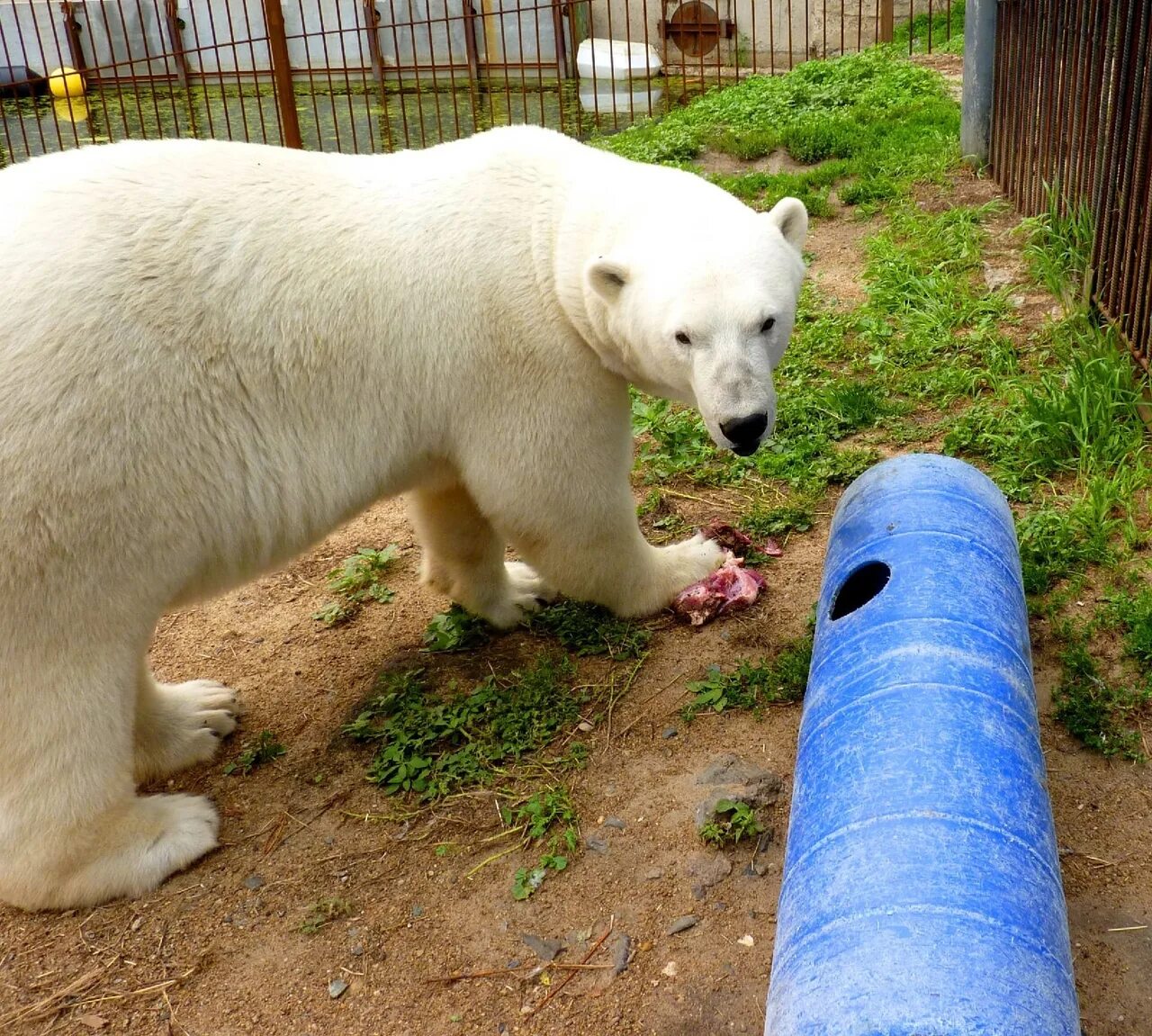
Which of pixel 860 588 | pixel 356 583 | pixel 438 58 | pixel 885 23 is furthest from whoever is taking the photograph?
pixel 438 58

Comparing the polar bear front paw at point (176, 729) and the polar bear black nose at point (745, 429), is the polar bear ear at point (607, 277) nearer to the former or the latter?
the polar bear black nose at point (745, 429)

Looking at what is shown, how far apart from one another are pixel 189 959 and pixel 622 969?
3.91ft

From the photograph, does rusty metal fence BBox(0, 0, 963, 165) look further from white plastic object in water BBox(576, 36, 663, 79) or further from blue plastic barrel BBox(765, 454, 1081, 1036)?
blue plastic barrel BBox(765, 454, 1081, 1036)

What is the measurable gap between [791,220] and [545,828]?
6.60 ft

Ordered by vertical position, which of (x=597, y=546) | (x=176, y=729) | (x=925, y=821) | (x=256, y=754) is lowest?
(x=256, y=754)

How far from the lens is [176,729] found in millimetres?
3869

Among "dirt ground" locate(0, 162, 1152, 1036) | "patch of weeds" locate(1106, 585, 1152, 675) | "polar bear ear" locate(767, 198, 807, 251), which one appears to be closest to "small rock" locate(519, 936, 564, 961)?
"dirt ground" locate(0, 162, 1152, 1036)

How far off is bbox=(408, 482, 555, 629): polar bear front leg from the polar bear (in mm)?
281

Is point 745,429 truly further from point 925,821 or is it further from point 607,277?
point 925,821

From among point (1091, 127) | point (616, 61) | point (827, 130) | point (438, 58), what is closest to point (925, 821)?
point (1091, 127)

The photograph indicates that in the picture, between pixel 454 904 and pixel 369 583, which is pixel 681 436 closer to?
pixel 369 583

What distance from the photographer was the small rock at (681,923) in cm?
295

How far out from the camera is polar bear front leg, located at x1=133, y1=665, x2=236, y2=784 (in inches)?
150

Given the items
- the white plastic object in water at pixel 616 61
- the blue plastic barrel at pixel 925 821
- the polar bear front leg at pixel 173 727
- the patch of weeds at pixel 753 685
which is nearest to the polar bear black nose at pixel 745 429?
the blue plastic barrel at pixel 925 821
